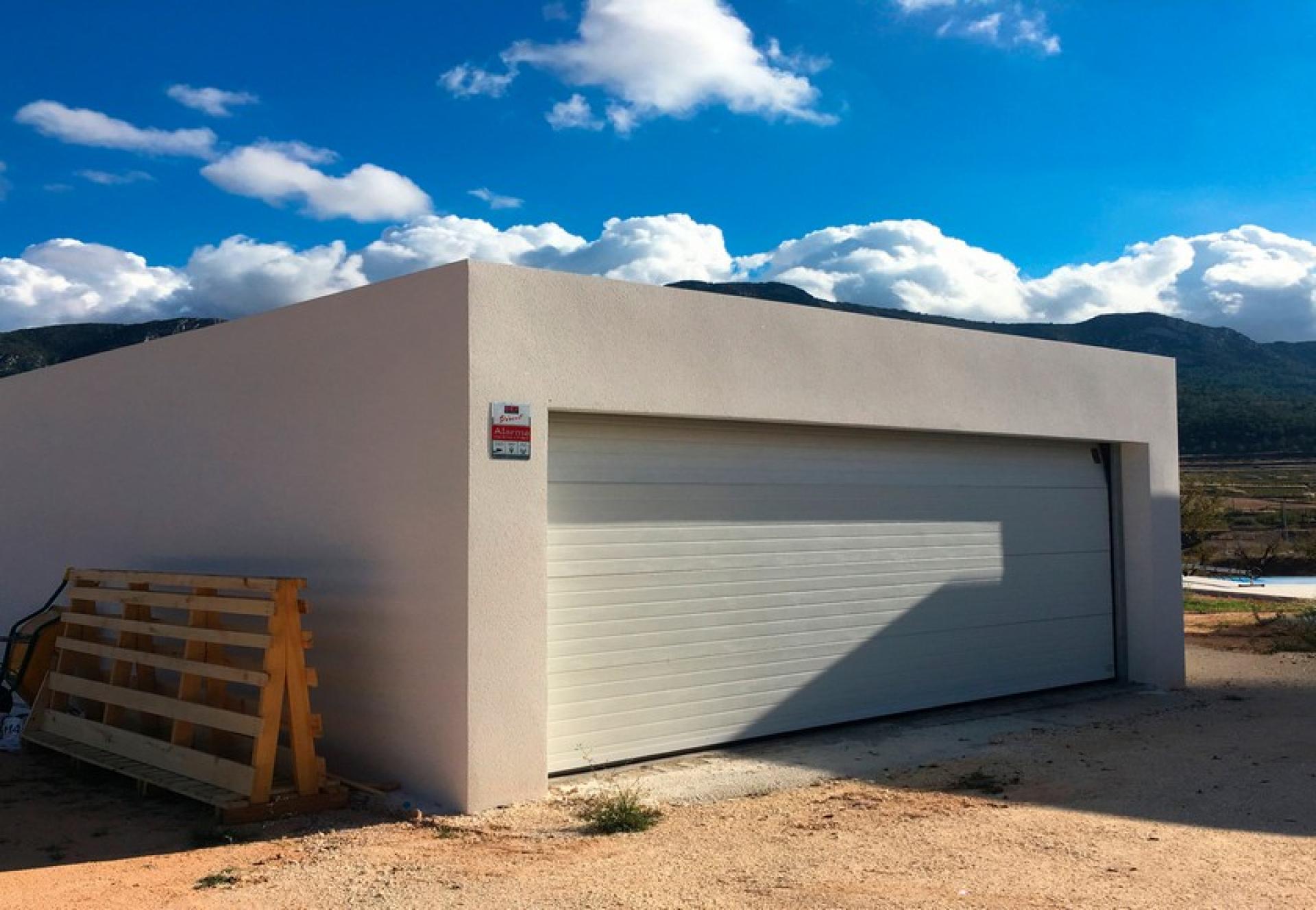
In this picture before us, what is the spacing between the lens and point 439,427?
6699mm

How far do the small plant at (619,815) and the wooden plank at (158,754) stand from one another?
1999mm

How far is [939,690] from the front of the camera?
31.9ft

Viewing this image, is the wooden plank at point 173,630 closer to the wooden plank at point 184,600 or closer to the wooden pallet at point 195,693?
the wooden pallet at point 195,693

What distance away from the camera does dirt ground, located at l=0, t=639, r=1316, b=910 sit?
5.10 metres

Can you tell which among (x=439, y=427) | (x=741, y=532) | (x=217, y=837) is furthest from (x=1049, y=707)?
(x=217, y=837)

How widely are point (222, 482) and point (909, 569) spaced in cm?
578

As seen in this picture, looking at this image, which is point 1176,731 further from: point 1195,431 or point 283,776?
point 1195,431

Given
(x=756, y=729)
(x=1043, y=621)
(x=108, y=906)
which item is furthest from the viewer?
(x=1043, y=621)

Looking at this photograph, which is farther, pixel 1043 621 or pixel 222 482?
pixel 1043 621

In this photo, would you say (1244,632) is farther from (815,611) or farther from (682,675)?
(682,675)

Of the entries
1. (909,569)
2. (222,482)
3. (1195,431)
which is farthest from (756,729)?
(1195,431)

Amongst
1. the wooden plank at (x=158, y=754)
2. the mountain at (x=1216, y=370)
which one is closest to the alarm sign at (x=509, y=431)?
the wooden plank at (x=158, y=754)

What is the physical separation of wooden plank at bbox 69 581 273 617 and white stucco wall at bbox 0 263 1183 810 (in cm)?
75

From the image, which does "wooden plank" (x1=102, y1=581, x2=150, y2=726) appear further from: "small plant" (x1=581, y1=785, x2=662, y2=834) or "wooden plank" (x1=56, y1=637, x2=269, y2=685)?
"small plant" (x1=581, y1=785, x2=662, y2=834)
